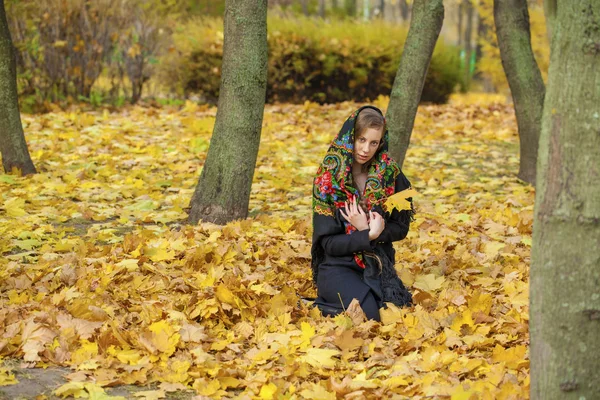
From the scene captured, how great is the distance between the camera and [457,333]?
3746mm

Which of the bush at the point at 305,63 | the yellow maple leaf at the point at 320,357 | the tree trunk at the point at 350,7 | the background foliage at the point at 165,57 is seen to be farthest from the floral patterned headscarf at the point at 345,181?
the tree trunk at the point at 350,7

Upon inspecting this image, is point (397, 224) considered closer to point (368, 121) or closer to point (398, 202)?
point (398, 202)

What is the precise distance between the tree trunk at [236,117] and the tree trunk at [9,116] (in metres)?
2.31

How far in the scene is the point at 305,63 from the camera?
1273cm

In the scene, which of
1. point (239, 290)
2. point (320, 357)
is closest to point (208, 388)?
point (320, 357)

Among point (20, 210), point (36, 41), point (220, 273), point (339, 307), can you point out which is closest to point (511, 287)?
point (339, 307)

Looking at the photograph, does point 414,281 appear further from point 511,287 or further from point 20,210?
point 20,210

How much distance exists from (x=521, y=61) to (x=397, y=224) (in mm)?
3842

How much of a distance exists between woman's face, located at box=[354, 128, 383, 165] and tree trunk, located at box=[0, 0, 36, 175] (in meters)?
4.12

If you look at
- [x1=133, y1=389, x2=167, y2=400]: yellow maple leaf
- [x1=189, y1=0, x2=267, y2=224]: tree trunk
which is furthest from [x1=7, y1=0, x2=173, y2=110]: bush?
[x1=133, y1=389, x2=167, y2=400]: yellow maple leaf

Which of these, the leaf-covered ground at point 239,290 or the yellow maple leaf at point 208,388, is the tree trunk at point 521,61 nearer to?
the leaf-covered ground at point 239,290

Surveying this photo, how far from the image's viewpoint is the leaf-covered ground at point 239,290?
3293 mm

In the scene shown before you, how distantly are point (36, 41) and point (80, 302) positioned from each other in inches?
310

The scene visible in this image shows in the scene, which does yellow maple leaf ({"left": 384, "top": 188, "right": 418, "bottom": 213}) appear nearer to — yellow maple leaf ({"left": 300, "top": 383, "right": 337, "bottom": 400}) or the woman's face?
the woman's face
